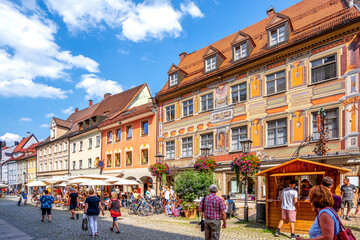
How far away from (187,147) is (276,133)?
26.2ft

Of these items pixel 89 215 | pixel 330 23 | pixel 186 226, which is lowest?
pixel 186 226

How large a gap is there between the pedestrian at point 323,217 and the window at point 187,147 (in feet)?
66.4

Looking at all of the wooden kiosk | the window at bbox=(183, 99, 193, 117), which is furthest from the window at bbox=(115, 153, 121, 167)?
the wooden kiosk

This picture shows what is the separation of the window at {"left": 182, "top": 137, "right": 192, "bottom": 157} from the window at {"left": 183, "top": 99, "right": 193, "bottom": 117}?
193cm

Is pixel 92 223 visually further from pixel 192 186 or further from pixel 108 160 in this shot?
pixel 108 160

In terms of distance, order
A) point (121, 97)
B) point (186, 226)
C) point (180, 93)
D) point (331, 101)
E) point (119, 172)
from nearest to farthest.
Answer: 1. point (186, 226)
2. point (331, 101)
3. point (180, 93)
4. point (119, 172)
5. point (121, 97)

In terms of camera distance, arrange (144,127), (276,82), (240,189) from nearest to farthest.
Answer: (276,82) < (240,189) < (144,127)

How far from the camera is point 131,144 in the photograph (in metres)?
31.1

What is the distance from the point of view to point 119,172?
32125 millimetres

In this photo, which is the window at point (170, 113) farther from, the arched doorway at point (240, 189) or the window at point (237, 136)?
the arched doorway at point (240, 189)

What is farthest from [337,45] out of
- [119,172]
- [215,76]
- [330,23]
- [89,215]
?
[119,172]

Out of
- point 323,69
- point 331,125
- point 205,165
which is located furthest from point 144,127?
point 331,125

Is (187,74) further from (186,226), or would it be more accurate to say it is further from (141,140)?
(186,226)

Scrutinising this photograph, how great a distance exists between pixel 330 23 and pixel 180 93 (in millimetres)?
12119
